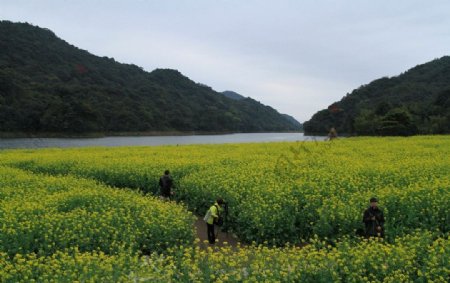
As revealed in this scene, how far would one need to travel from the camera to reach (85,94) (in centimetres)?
10150

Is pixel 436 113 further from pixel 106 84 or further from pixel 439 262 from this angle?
pixel 106 84

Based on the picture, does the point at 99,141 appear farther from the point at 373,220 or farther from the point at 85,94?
the point at 373,220

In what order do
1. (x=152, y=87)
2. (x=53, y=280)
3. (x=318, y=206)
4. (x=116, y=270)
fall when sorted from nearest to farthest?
(x=53, y=280)
(x=116, y=270)
(x=318, y=206)
(x=152, y=87)

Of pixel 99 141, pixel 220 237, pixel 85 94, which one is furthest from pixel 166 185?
pixel 85 94

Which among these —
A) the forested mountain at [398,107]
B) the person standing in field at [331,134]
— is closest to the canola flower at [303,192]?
the person standing in field at [331,134]

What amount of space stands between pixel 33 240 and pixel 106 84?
391 ft

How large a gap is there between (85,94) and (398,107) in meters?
69.4

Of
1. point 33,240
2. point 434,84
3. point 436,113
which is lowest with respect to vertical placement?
point 33,240

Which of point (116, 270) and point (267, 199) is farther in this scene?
point (267, 199)

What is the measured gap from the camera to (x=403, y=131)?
208 feet

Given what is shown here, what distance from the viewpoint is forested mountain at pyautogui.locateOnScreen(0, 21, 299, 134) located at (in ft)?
278

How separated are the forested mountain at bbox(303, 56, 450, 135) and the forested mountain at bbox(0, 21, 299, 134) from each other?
4394cm

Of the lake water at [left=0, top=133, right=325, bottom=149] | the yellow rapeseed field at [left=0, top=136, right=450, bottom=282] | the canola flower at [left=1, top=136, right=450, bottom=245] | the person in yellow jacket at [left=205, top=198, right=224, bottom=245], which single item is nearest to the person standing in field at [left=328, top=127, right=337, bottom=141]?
the lake water at [left=0, top=133, right=325, bottom=149]

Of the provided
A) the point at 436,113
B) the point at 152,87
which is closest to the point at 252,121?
the point at 152,87
